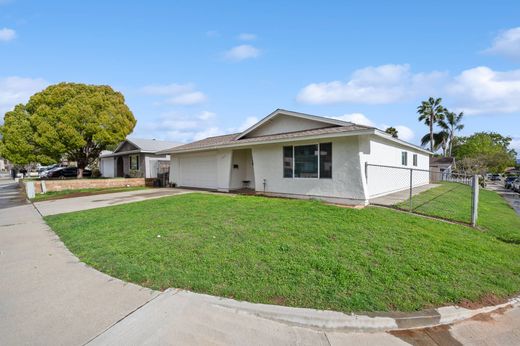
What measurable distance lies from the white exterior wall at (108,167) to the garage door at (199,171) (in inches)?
579

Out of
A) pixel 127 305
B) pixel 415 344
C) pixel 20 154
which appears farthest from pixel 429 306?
pixel 20 154

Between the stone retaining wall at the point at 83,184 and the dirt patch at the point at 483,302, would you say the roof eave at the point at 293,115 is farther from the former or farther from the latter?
the stone retaining wall at the point at 83,184

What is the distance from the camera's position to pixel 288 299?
344cm

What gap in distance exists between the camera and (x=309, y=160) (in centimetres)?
1085

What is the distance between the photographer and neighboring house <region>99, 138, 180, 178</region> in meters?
22.1

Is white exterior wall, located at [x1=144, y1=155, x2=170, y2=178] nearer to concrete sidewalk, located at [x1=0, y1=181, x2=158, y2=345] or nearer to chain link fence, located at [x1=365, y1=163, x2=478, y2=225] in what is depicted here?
concrete sidewalk, located at [x1=0, y1=181, x2=158, y2=345]

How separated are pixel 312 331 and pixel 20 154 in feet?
88.9

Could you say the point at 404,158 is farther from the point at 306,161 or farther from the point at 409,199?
the point at 306,161

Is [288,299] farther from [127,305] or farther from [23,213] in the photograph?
[23,213]

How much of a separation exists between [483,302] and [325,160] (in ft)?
23.4

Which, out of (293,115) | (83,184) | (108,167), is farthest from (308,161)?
(108,167)

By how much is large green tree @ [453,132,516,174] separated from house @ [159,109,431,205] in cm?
2952

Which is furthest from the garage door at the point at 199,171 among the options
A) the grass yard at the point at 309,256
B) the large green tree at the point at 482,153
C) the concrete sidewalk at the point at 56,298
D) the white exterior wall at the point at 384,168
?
Result: the large green tree at the point at 482,153

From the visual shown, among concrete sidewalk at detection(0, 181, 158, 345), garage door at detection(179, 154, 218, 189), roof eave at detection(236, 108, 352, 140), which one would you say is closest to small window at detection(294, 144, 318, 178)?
roof eave at detection(236, 108, 352, 140)
